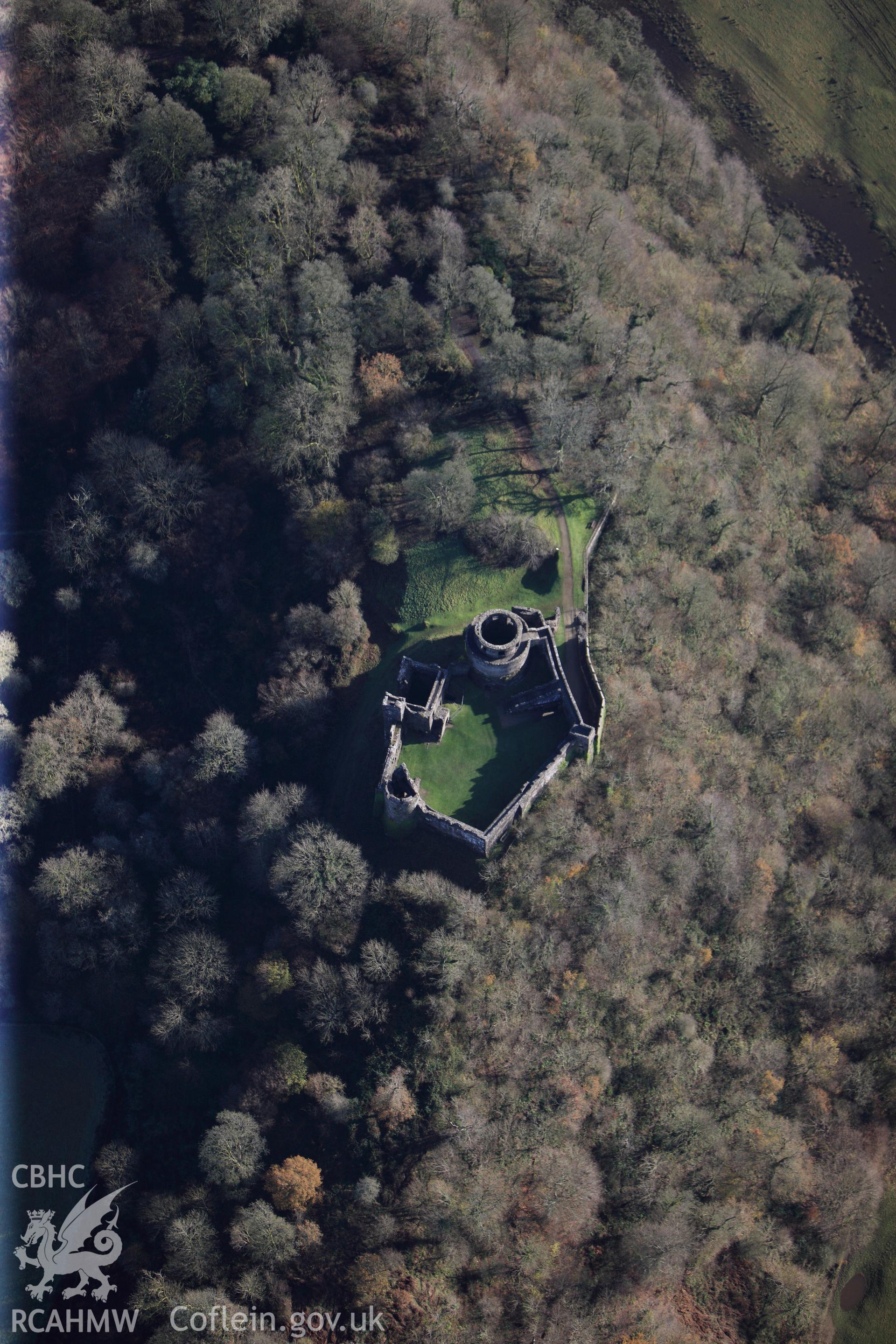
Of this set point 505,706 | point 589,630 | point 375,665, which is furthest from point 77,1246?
point 589,630

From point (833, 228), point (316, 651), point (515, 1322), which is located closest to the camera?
point (515, 1322)

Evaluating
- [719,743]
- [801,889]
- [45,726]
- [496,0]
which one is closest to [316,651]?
[45,726]

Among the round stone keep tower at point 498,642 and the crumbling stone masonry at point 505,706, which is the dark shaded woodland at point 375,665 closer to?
the crumbling stone masonry at point 505,706

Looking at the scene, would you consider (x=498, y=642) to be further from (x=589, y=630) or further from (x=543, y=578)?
(x=543, y=578)

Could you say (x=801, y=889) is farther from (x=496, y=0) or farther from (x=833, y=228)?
(x=496, y=0)

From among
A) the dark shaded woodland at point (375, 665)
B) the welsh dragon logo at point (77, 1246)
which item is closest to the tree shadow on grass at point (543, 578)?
the dark shaded woodland at point (375, 665)

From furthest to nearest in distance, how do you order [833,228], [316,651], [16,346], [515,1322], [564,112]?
1. [833,228]
2. [564,112]
3. [16,346]
4. [316,651]
5. [515,1322]

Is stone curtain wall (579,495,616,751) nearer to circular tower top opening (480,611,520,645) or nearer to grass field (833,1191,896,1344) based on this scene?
circular tower top opening (480,611,520,645)
